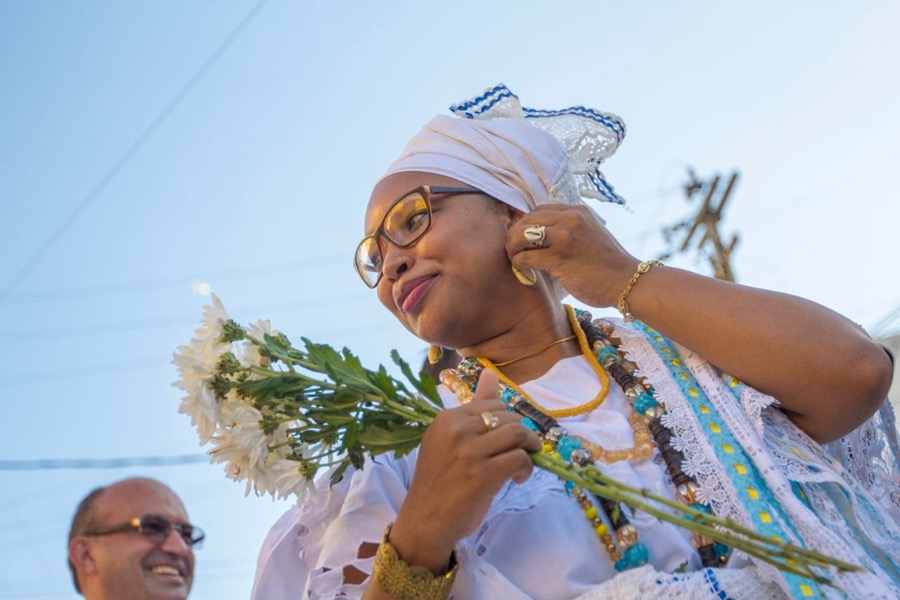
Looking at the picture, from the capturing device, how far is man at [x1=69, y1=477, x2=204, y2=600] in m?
4.26

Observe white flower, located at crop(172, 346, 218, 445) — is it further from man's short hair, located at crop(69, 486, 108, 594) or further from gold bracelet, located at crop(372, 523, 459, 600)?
man's short hair, located at crop(69, 486, 108, 594)

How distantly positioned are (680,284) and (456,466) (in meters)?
0.84

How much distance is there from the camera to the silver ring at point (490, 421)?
1818 mm

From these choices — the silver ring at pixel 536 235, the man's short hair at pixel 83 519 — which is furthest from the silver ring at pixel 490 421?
the man's short hair at pixel 83 519

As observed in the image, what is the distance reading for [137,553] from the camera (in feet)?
14.3

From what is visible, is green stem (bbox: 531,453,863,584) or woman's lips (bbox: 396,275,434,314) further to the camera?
woman's lips (bbox: 396,275,434,314)

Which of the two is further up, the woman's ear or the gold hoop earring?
the woman's ear

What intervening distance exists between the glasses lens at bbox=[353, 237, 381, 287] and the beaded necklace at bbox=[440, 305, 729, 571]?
38cm

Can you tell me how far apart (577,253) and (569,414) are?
1.43 feet

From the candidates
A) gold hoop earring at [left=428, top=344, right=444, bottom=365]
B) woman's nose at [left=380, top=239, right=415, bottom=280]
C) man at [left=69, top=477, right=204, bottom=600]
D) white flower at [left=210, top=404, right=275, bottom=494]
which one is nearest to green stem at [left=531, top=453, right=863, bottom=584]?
white flower at [left=210, top=404, right=275, bottom=494]

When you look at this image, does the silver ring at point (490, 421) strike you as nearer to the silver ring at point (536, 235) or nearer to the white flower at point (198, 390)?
the white flower at point (198, 390)

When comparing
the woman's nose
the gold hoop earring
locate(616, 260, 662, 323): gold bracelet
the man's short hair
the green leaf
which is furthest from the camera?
the man's short hair

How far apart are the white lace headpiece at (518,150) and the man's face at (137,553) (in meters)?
2.57

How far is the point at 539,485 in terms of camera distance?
7.18 feet
